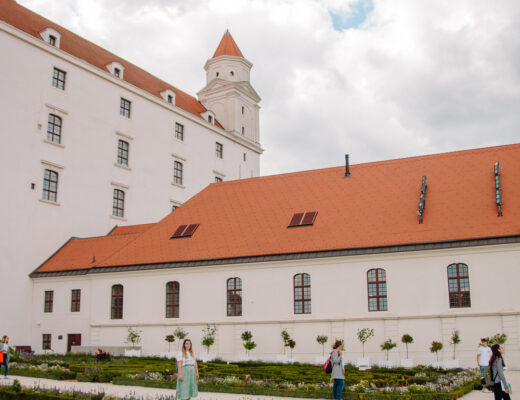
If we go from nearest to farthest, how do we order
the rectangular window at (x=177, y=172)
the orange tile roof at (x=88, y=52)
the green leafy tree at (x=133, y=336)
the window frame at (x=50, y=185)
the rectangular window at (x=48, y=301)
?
the green leafy tree at (x=133, y=336), the rectangular window at (x=48, y=301), the window frame at (x=50, y=185), the orange tile roof at (x=88, y=52), the rectangular window at (x=177, y=172)

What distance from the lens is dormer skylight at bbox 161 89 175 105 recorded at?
56.5m

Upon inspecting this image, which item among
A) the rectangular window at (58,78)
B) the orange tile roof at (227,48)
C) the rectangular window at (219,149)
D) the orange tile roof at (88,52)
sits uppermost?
the orange tile roof at (227,48)

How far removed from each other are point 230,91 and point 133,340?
3536cm

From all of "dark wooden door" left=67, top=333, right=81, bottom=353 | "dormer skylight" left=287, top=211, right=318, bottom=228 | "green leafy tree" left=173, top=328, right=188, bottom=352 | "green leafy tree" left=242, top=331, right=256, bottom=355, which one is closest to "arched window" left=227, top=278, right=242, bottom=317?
"green leafy tree" left=242, top=331, right=256, bottom=355

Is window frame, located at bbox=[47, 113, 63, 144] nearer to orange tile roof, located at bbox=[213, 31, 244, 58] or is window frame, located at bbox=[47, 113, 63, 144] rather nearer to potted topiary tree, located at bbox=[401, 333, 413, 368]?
orange tile roof, located at bbox=[213, 31, 244, 58]

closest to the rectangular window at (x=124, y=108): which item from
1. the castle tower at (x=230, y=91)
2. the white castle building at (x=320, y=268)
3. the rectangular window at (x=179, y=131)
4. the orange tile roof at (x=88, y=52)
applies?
the orange tile roof at (x=88, y=52)

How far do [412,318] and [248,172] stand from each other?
36632 mm

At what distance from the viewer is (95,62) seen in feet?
166

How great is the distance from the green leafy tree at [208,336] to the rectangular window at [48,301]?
1306 cm

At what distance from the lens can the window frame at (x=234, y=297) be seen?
3488cm

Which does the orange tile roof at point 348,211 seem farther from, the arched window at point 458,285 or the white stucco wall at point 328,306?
the arched window at point 458,285

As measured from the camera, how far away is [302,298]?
110ft

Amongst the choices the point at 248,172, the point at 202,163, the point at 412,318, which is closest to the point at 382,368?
the point at 412,318

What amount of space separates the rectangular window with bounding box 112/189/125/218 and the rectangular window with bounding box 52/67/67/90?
9481 mm
